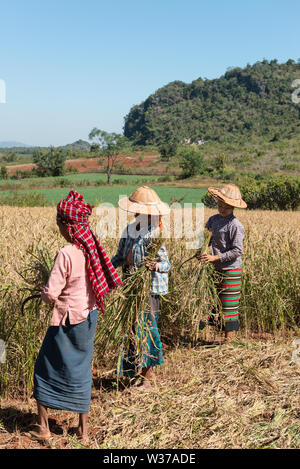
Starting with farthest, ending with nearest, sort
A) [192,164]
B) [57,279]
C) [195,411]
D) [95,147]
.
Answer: [95,147] < [192,164] < [195,411] < [57,279]

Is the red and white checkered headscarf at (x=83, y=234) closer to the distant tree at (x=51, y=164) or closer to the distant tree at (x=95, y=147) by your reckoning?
the distant tree at (x=51, y=164)

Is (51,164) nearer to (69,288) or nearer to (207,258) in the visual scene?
(207,258)

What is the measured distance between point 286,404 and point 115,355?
1.25 metres

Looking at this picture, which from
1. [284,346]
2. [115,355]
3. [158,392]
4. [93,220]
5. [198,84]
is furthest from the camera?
[198,84]

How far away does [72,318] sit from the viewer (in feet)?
7.70

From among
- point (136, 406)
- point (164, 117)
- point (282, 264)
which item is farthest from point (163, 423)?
point (164, 117)

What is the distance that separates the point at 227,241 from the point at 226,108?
86.3 meters

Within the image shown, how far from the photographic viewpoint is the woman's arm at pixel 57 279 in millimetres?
2262

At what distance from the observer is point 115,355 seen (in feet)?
10.5

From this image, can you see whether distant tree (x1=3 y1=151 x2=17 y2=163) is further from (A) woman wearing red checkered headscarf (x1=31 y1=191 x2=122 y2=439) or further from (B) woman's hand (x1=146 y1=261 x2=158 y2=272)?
(A) woman wearing red checkered headscarf (x1=31 y1=191 x2=122 y2=439)

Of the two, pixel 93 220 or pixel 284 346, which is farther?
pixel 93 220

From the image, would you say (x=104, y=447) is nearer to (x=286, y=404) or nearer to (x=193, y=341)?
(x=286, y=404)

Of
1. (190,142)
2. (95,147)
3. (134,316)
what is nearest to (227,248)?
(134,316)

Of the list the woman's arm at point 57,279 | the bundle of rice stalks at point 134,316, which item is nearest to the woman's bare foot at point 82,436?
the bundle of rice stalks at point 134,316
